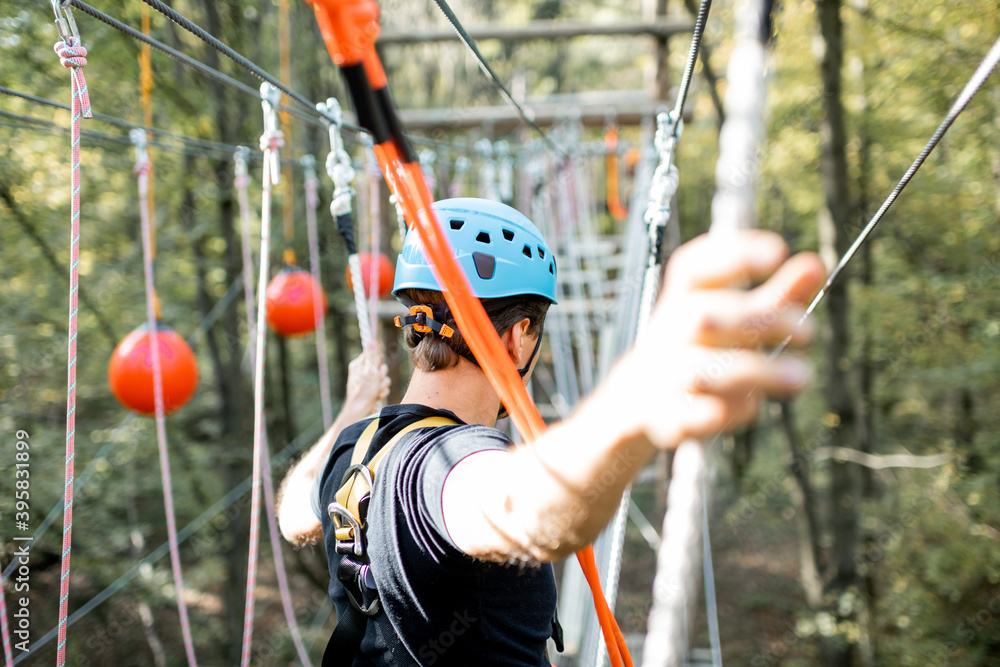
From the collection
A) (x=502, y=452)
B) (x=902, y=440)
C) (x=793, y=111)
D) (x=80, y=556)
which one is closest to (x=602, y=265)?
(x=793, y=111)

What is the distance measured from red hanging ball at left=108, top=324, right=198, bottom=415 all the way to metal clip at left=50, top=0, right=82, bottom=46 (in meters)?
1.66

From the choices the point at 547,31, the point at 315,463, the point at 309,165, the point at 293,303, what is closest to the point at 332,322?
the point at 547,31

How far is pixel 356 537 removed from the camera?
91 cm

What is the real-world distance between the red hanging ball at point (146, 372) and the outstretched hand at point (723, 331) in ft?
8.77

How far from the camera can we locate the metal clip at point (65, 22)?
3.84 feet

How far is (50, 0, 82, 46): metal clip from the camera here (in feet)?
3.84

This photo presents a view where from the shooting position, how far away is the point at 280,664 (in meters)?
6.79

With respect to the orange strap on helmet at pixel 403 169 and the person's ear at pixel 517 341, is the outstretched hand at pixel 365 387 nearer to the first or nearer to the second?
the person's ear at pixel 517 341

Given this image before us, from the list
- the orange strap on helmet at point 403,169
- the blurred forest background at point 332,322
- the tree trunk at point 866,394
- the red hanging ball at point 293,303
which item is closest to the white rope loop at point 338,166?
the orange strap on helmet at point 403,169

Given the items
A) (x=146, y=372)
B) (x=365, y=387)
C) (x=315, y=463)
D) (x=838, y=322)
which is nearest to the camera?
(x=315, y=463)

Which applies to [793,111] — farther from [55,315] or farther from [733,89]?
[733,89]

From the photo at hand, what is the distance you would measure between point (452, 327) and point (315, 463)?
546mm

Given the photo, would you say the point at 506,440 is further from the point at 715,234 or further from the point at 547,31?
the point at 547,31

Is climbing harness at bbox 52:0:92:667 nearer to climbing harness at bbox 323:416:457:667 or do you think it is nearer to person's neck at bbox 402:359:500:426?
climbing harness at bbox 323:416:457:667
